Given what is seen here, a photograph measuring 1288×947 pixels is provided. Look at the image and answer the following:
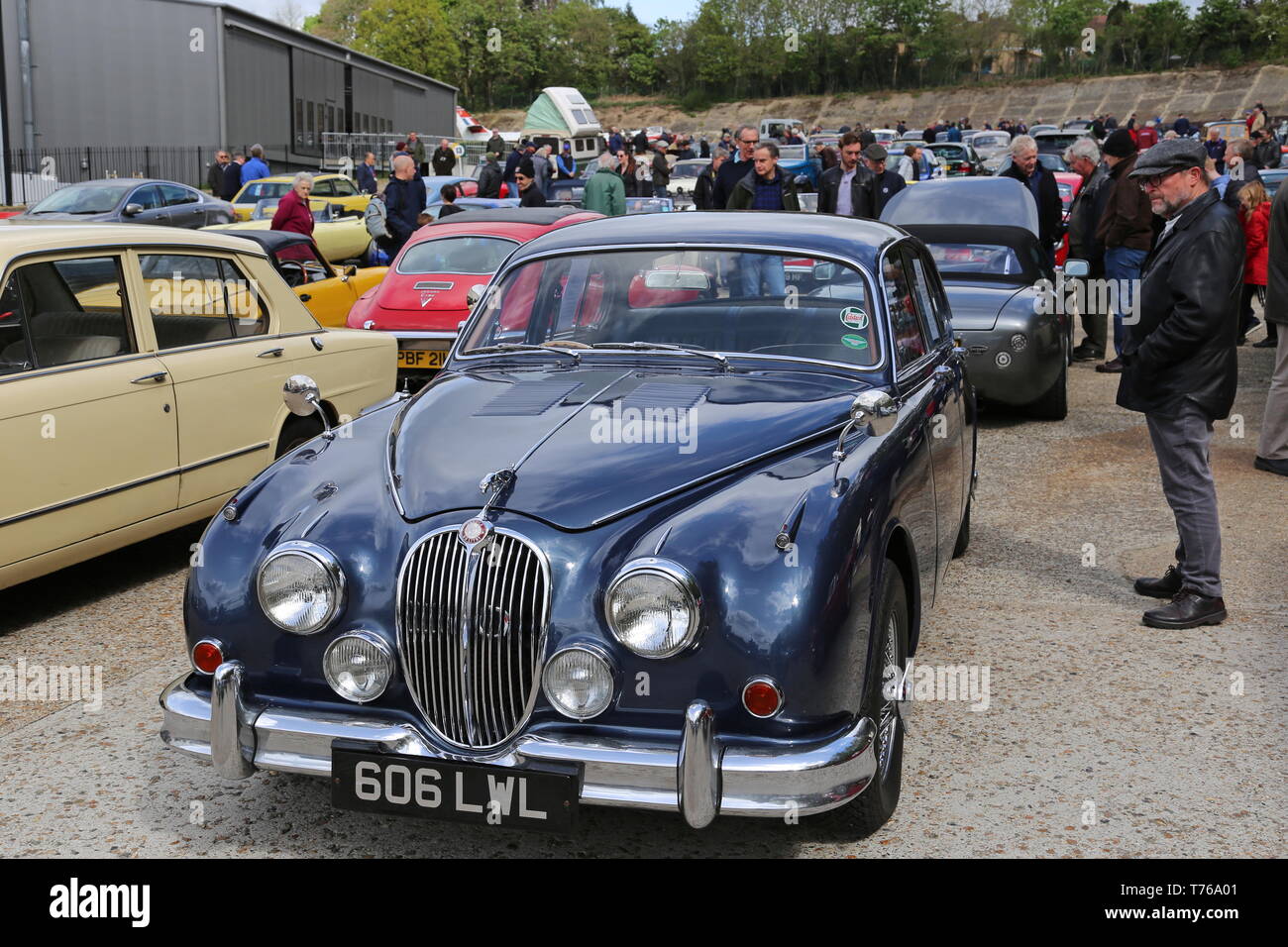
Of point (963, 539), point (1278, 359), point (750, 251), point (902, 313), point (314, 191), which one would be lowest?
point (963, 539)

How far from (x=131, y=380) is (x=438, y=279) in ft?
18.5

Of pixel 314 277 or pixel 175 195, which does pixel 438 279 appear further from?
pixel 175 195

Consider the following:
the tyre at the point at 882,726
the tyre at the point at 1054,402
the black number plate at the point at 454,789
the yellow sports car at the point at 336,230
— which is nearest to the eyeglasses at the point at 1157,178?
the tyre at the point at 882,726

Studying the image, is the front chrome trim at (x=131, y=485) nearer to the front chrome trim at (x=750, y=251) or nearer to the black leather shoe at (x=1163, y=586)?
the front chrome trim at (x=750, y=251)

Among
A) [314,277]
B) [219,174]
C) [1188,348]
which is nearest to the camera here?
[1188,348]

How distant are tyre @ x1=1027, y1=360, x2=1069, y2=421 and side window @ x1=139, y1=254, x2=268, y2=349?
19.9ft

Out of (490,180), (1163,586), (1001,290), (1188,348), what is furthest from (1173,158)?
(490,180)

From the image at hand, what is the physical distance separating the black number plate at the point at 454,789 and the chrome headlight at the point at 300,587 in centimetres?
35

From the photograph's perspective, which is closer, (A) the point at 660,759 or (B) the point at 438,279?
(A) the point at 660,759

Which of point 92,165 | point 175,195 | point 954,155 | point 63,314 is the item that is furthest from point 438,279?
point 954,155

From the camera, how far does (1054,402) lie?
10.5 m

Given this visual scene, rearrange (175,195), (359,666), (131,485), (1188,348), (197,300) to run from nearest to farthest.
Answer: (359,666), (1188,348), (131,485), (197,300), (175,195)

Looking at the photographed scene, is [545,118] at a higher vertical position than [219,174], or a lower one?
higher
